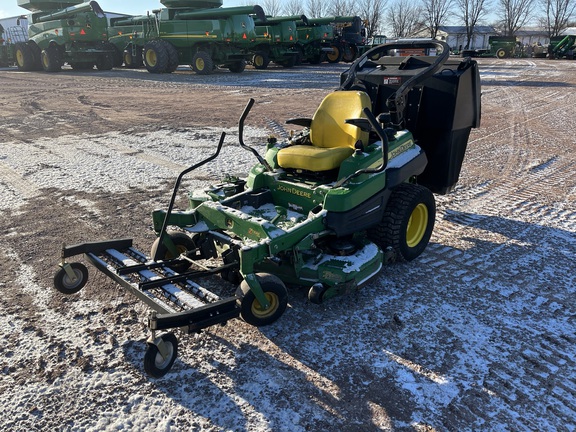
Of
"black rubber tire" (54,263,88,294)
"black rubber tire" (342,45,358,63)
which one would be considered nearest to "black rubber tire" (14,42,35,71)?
"black rubber tire" (342,45,358,63)

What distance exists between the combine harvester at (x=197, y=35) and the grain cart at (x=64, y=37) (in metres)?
1.95

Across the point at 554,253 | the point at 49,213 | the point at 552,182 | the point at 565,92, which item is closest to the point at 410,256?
the point at 554,253

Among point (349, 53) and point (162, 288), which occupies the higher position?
point (349, 53)

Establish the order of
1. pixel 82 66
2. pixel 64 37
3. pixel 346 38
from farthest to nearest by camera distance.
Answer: pixel 346 38
pixel 82 66
pixel 64 37

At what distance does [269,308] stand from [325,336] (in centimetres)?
39

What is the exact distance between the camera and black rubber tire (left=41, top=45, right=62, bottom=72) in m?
21.1

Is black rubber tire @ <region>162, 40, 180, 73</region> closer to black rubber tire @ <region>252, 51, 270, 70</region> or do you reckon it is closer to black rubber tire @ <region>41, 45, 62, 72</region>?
black rubber tire @ <region>252, 51, 270, 70</region>

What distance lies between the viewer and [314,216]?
11.0 ft

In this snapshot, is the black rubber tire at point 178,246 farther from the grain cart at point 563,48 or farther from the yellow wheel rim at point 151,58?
the grain cart at point 563,48

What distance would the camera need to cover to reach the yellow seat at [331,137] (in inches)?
148

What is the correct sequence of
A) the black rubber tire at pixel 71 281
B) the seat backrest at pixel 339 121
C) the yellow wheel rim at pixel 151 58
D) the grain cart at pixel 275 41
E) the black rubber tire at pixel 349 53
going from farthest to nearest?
1. the black rubber tire at pixel 349 53
2. the grain cart at pixel 275 41
3. the yellow wheel rim at pixel 151 58
4. the seat backrest at pixel 339 121
5. the black rubber tire at pixel 71 281

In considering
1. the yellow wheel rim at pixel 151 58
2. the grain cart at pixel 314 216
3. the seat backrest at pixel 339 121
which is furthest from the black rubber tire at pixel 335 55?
the seat backrest at pixel 339 121

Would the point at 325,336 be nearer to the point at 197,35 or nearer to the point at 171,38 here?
the point at 197,35

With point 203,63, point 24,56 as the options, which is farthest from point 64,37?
point 203,63
